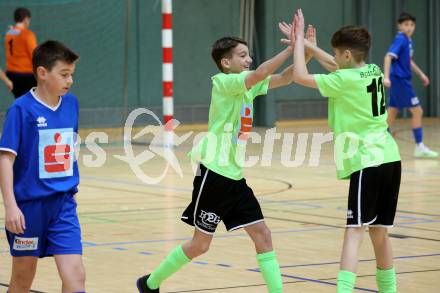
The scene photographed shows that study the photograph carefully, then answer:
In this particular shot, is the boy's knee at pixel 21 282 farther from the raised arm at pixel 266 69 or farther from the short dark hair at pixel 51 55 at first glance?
the raised arm at pixel 266 69

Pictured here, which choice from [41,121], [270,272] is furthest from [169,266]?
[41,121]

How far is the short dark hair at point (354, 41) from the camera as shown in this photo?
572cm

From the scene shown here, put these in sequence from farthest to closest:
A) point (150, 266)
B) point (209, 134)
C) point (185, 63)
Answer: point (185, 63), point (150, 266), point (209, 134)

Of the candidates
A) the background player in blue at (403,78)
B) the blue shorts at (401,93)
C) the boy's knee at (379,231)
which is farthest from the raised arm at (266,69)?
the blue shorts at (401,93)

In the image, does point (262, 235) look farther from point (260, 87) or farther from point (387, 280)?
point (260, 87)

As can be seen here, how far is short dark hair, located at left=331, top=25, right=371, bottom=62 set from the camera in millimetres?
5723

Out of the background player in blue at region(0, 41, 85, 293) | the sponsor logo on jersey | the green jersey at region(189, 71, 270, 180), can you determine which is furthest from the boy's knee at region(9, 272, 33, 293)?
the green jersey at region(189, 71, 270, 180)

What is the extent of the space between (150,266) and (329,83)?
2114 millimetres

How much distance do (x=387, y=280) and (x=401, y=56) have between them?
9.62 meters

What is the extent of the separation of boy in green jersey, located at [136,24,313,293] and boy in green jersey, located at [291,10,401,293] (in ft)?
0.97

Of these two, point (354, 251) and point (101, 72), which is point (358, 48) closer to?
point (354, 251)

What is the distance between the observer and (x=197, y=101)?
20.8m

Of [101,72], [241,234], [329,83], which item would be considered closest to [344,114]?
[329,83]

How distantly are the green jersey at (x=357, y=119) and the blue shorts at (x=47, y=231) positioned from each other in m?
1.66
